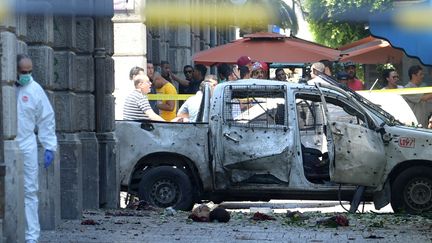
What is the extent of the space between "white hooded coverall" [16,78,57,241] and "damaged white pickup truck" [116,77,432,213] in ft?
14.1

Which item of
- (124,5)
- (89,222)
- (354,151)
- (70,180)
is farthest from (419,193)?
(124,5)

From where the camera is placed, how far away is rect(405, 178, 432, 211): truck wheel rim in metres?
16.5

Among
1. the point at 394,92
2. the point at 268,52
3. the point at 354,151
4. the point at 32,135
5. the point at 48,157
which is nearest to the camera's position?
the point at 32,135

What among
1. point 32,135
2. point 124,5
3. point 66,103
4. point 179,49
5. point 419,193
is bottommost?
point 419,193

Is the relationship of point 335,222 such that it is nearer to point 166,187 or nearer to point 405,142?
point 405,142

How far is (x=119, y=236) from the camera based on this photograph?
43.8 feet

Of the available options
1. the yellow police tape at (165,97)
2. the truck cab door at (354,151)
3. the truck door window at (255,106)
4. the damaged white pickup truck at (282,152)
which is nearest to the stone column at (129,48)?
the yellow police tape at (165,97)

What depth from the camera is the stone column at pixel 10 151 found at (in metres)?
11.5

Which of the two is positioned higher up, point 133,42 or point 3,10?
point 133,42

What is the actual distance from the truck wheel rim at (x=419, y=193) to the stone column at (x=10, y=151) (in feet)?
20.5

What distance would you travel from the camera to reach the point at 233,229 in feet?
46.6

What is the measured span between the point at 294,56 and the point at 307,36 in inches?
1954

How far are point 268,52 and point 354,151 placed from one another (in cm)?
918

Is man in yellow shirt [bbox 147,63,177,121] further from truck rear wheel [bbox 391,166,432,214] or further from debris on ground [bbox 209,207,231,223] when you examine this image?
debris on ground [bbox 209,207,231,223]
